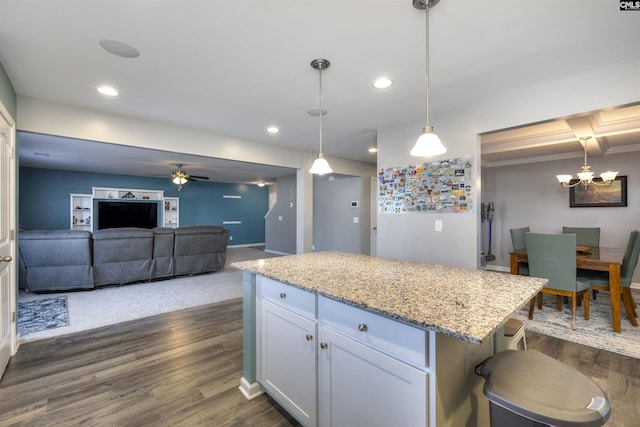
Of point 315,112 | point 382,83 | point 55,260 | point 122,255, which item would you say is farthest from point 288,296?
point 55,260

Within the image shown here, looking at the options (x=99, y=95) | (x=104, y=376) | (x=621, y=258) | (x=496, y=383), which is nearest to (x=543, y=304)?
(x=621, y=258)

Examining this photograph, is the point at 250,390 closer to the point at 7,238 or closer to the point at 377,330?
the point at 377,330

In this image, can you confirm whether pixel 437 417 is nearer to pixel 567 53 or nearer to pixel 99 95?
pixel 567 53

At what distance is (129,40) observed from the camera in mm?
1826

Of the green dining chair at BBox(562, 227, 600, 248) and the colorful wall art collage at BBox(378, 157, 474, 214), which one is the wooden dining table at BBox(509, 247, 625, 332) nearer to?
the green dining chair at BBox(562, 227, 600, 248)

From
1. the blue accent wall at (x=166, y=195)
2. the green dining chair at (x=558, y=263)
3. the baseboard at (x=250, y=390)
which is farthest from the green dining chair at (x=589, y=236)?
the blue accent wall at (x=166, y=195)

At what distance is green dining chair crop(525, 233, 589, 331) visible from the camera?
292 centimetres

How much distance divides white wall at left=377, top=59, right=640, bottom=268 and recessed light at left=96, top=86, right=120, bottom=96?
2846 mm

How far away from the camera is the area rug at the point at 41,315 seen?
3025 mm

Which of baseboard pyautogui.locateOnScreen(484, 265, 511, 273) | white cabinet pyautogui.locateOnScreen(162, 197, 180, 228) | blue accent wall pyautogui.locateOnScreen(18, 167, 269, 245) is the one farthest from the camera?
white cabinet pyautogui.locateOnScreen(162, 197, 180, 228)

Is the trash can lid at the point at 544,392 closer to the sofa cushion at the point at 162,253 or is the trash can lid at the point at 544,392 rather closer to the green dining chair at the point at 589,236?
the green dining chair at the point at 589,236

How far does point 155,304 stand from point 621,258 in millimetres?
5555

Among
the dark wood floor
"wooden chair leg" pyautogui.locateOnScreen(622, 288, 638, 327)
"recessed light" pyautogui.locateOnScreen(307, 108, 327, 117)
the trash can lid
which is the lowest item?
the dark wood floor

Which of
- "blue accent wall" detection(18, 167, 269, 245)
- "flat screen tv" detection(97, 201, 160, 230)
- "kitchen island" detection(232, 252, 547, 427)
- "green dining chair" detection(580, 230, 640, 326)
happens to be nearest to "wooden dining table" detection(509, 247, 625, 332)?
"green dining chair" detection(580, 230, 640, 326)
